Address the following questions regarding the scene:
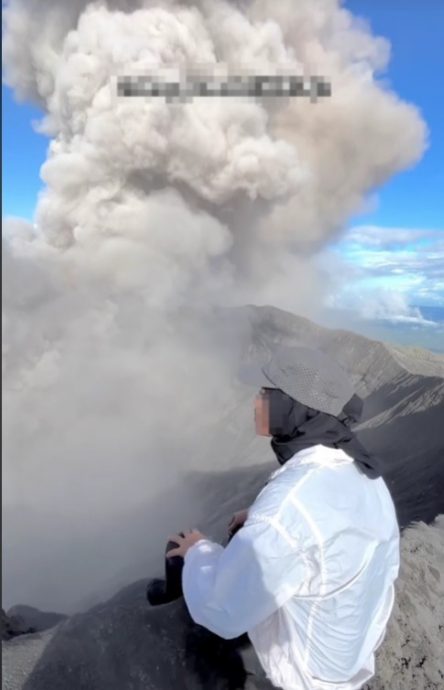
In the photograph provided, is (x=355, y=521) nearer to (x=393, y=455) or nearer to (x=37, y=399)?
(x=393, y=455)

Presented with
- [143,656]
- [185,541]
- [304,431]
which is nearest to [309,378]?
[304,431]

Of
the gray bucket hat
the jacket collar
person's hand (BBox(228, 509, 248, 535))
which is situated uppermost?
the gray bucket hat

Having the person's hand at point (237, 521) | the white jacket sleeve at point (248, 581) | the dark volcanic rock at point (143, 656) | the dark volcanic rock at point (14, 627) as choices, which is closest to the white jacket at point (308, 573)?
the white jacket sleeve at point (248, 581)

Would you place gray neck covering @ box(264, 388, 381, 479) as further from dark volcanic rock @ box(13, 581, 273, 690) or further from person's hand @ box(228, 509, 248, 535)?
dark volcanic rock @ box(13, 581, 273, 690)

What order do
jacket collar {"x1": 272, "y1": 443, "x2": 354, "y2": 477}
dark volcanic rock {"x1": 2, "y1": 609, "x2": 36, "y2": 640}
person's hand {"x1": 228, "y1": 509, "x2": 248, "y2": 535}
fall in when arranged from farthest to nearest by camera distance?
dark volcanic rock {"x1": 2, "y1": 609, "x2": 36, "y2": 640}
person's hand {"x1": 228, "y1": 509, "x2": 248, "y2": 535}
jacket collar {"x1": 272, "y1": 443, "x2": 354, "y2": 477}

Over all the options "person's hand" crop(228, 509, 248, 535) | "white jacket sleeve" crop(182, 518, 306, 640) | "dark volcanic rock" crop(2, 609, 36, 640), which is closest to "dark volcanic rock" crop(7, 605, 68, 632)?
"dark volcanic rock" crop(2, 609, 36, 640)

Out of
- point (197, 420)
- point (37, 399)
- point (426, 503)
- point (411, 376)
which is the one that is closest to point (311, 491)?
point (426, 503)

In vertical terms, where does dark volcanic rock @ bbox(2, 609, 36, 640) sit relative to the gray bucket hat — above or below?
below

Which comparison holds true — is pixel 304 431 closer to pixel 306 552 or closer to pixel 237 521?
pixel 306 552
